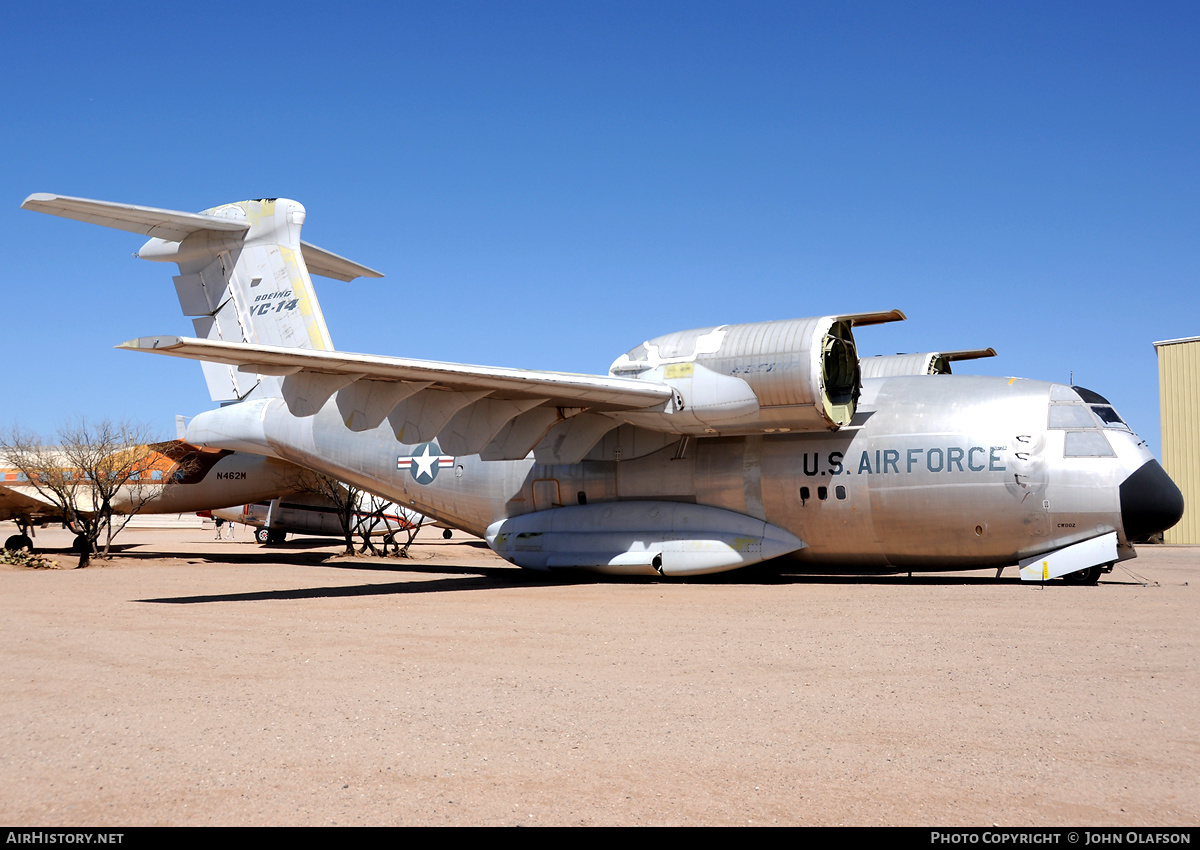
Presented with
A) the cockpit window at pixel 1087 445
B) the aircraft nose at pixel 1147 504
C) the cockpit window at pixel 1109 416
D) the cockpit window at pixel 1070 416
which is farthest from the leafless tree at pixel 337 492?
the aircraft nose at pixel 1147 504

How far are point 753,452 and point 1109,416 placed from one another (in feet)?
17.6

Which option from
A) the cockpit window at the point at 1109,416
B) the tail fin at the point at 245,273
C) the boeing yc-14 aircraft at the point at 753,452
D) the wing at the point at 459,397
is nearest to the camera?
the wing at the point at 459,397

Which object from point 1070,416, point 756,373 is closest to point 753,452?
point 756,373

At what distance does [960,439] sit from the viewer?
548 inches

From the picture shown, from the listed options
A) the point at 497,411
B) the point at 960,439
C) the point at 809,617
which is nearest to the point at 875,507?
the point at 960,439

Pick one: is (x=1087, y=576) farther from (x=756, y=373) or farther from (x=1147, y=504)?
(x=756, y=373)

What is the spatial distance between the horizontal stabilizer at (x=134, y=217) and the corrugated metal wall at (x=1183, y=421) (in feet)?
105

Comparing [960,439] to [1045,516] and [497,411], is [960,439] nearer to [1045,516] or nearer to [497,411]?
[1045,516]

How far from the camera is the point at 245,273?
20312 millimetres

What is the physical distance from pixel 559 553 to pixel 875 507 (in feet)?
18.4

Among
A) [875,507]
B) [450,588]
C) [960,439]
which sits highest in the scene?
[960,439]

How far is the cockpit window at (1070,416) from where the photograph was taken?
13.7 metres

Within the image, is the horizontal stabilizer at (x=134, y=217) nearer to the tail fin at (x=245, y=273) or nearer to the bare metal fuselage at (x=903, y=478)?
the tail fin at (x=245, y=273)
